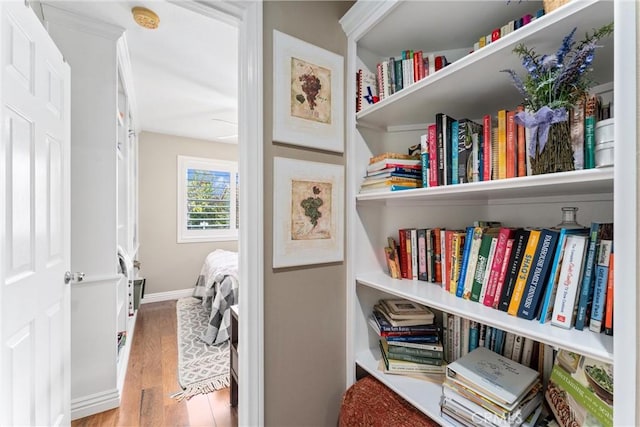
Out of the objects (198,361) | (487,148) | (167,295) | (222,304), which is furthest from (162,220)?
(487,148)

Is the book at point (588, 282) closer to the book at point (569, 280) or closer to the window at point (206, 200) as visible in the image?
the book at point (569, 280)

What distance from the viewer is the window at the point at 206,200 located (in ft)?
14.4

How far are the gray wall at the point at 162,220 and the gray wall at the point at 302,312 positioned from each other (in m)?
3.68

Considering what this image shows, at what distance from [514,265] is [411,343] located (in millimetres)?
569

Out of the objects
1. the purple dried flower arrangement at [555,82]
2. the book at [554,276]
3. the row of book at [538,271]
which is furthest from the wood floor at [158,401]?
the purple dried flower arrangement at [555,82]

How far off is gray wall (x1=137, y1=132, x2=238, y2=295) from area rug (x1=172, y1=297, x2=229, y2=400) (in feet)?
3.45

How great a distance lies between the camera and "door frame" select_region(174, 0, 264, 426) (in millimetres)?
1112

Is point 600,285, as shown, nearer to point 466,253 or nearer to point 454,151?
point 466,253

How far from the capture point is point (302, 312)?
49.2 inches

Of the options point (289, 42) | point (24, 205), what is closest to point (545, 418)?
point (289, 42)

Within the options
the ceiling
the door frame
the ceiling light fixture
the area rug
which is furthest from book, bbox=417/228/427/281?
the ceiling light fixture

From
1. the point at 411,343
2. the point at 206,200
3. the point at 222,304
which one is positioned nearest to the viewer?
the point at 411,343

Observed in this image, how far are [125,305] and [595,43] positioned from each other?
3.19 metres

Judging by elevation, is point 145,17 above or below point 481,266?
above
